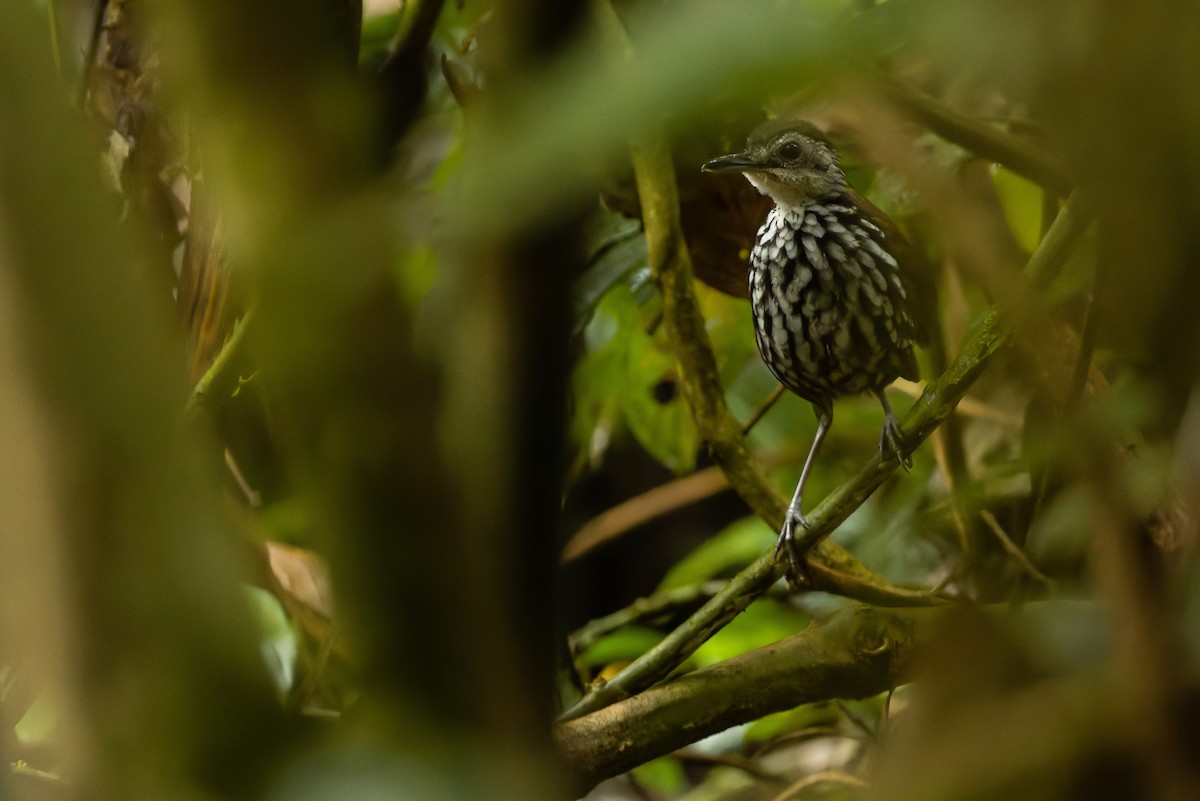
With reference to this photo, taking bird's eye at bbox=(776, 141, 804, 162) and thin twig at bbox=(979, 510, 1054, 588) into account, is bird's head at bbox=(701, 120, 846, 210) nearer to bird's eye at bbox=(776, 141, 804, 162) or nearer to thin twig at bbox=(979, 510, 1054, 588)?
bird's eye at bbox=(776, 141, 804, 162)

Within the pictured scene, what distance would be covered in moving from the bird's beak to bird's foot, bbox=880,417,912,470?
→ 258 mm

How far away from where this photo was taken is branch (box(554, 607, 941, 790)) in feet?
3.18

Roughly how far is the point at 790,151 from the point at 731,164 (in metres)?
0.06

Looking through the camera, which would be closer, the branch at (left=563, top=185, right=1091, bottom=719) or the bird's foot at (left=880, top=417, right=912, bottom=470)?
the branch at (left=563, top=185, right=1091, bottom=719)

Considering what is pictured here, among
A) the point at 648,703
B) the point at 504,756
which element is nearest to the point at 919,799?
the point at 504,756

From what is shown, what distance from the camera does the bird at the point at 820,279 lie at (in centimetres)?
92

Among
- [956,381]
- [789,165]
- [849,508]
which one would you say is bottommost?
[849,508]

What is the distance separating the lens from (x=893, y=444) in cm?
82

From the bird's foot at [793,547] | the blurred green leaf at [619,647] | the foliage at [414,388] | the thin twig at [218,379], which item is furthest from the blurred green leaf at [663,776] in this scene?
the foliage at [414,388]

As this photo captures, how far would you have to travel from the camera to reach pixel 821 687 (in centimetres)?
105

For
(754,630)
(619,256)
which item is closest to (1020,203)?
(619,256)

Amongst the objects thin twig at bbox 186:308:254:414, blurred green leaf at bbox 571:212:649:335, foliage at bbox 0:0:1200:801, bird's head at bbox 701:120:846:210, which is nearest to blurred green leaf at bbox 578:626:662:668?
blurred green leaf at bbox 571:212:649:335

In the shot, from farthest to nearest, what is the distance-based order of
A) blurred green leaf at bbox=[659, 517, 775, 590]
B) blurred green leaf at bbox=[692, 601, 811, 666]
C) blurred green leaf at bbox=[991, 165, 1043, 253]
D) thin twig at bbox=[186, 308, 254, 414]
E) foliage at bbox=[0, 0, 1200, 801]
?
blurred green leaf at bbox=[659, 517, 775, 590] < blurred green leaf at bbox=[692, 601, 811, 666] < blurred green leaf at bbox=[991, 165, 1043, 253] < thin twig at bbox=[186, 308, 254, 414] < foliage at bbox=[0, 0, 1200, 801]

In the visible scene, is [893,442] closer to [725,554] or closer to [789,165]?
[789,165]
